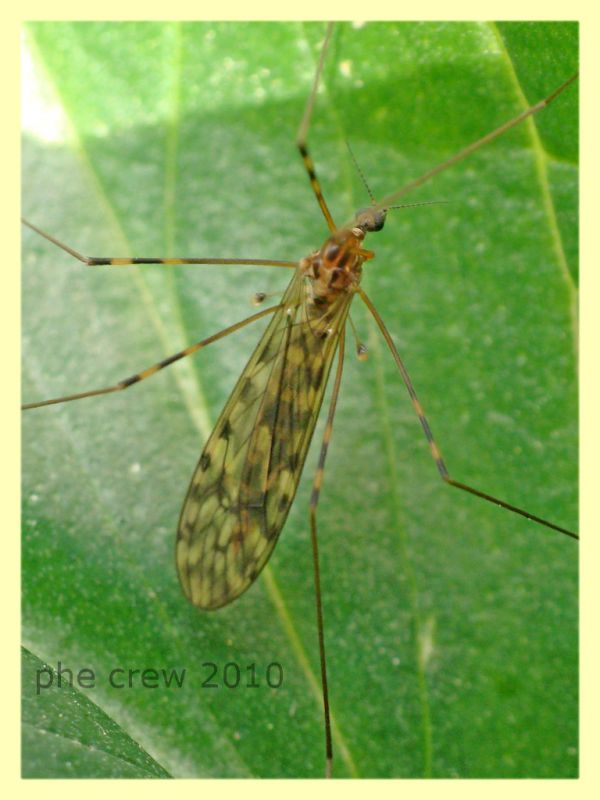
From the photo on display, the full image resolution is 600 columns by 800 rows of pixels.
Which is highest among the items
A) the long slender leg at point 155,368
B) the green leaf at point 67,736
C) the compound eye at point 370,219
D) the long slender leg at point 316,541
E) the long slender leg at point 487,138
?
the long slender leg at point 487,138

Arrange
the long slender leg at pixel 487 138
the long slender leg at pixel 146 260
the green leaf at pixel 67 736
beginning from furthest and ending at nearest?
the long slender leg at pixel 146 260, the long slender leg at pixel 487 138, the green leaf at pixel 67 736

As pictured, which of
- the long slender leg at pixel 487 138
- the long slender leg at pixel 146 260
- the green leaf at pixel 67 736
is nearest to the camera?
the green leaf at pixel 67 736

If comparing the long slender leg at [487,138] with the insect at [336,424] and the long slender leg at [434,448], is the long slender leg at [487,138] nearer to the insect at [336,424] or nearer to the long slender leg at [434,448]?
the insect at [336,424]

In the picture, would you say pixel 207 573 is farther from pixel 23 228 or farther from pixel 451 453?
pixel 23 228

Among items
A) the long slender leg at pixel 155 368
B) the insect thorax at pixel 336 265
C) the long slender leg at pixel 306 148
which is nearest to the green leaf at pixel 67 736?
the long slender leg at pixel 155 368

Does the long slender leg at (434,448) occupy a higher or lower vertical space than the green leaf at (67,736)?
higher

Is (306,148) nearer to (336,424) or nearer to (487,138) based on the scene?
(487,138)

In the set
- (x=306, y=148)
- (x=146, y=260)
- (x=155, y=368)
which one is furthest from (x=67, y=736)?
(x=306, y=148)
